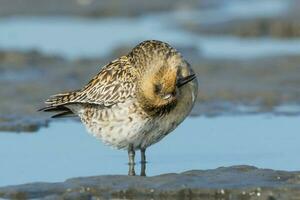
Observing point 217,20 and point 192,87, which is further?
point 217,20

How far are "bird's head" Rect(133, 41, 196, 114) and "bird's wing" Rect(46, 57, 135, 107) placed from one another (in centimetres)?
18

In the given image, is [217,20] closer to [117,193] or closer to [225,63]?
[225,63]

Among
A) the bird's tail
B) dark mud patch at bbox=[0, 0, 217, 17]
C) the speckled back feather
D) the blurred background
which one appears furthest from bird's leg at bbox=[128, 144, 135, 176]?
dark mud patch at bbox=[0, 0, 217, 17]

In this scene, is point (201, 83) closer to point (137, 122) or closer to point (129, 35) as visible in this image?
point (129, 35)

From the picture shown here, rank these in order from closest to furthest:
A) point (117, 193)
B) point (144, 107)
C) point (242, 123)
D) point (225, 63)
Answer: point (117, 193), point (144, 107), point (242, 123), point (225, 63)

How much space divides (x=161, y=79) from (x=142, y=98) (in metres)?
0.26

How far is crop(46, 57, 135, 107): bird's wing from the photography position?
34.3 feet

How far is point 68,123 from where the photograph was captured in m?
13.0

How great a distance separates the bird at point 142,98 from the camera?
33.4ft

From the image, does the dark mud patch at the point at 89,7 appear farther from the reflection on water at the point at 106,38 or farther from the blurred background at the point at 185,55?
the reflection on water at the point at 106,38

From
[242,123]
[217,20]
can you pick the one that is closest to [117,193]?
[242,123]

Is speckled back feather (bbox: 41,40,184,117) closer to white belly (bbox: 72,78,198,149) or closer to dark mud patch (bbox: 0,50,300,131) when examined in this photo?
white belly (bbox: 72,78,198,149)

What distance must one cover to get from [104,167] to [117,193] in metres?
1.31

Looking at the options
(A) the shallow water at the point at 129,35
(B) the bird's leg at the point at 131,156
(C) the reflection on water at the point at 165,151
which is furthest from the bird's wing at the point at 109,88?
(A) the shallow water at the point at 129,35
